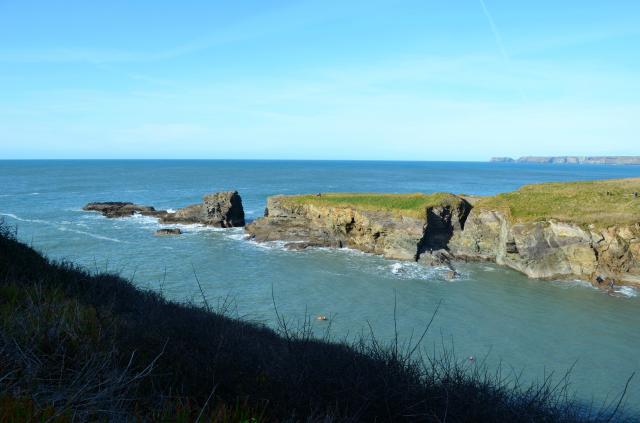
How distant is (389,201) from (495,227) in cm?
960

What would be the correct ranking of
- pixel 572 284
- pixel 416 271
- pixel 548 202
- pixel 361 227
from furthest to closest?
pixel 361 227 < pixel 548 202 < pixel 416 271 < pixel 572 284

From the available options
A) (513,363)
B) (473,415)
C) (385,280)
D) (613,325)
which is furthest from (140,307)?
(613,325)

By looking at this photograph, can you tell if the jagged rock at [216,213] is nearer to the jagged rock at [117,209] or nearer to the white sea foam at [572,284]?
the jagged rock at [117,209]

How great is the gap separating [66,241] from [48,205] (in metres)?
28.6

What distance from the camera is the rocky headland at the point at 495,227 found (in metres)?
30.0

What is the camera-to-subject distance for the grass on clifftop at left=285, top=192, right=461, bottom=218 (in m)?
36.9

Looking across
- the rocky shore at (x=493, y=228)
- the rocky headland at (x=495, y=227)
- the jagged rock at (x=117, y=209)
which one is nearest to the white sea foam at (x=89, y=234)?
the rocky shore at (x=493, y=228)

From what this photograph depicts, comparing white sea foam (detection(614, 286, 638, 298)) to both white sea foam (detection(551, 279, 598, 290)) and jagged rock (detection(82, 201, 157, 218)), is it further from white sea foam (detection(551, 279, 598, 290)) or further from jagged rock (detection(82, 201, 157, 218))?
jagged rock (detection(82, 201, 157, 218))

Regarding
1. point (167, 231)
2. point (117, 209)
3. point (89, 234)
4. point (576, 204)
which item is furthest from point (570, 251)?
point (117, 209)

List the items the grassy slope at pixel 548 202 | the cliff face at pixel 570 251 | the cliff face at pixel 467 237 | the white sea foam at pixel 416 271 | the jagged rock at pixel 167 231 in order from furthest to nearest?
the jagged rock at pixel 167 231
the grassy slope at pixel 548 202
the white sea foam at pixel 416 271
the cliff face at pixel 467 237
the cliff face at pixel 570 251

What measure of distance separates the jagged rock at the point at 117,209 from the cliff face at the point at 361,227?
20840mm

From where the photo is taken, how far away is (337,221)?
133 feet

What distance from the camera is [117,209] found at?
58.2m

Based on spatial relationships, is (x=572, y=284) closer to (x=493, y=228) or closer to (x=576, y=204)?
(x=576, y=204)
